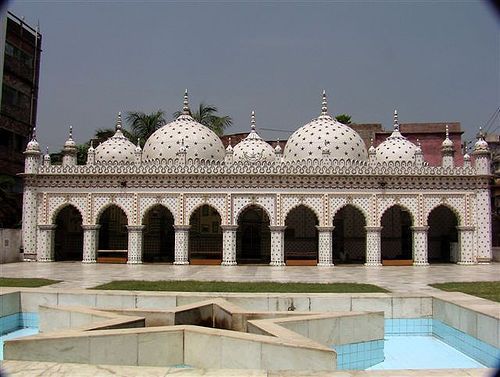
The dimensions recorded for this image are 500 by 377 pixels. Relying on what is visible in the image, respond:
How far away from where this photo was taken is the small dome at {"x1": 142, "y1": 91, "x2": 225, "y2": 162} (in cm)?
2450

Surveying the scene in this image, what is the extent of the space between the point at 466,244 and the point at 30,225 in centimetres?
1742

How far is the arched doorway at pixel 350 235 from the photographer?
2517 centimetres

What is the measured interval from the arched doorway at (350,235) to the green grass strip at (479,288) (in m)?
11.3

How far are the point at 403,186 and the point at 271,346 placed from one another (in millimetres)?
16871

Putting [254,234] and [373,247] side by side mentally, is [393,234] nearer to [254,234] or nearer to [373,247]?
[373,247]

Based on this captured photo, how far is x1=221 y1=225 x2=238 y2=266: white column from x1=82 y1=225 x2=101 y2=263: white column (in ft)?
17.1

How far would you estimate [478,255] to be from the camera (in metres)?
21.9

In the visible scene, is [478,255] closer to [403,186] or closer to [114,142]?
[403,186]

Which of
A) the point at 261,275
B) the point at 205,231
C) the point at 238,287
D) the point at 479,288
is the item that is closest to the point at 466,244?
the point at 261,275

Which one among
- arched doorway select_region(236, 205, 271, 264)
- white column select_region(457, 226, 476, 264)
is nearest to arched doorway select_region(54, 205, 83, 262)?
arched doorway select_region(236, 205, 271, 264)

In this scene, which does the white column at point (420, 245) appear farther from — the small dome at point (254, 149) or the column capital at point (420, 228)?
the small dome at point (254, 149)

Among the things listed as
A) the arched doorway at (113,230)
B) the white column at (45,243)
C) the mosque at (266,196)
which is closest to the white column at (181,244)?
the mosque at (266,196)

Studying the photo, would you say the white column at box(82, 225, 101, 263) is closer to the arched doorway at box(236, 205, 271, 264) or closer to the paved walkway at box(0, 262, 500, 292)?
the paved walkway at box(0, 262, 500, 292)

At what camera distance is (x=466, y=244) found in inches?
869
